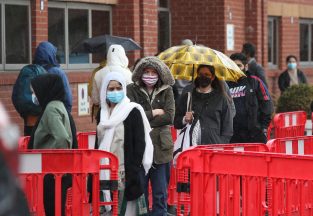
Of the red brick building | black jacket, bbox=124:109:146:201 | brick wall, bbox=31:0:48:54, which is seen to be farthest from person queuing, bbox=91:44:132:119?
brick wall, bbox=31:0:48:54

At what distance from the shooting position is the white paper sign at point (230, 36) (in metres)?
18.5

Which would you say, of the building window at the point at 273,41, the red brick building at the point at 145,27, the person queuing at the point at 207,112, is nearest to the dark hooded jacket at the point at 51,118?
the person queuing at the point at 207,112

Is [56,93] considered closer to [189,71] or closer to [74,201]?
[74,201]

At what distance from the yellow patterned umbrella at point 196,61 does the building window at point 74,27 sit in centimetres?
439

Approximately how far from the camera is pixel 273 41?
72.7 feet

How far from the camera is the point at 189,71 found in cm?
934

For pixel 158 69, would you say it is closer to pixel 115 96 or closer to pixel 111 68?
pixel 115 96

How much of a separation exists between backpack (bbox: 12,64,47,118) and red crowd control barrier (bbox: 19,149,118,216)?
2.70 m

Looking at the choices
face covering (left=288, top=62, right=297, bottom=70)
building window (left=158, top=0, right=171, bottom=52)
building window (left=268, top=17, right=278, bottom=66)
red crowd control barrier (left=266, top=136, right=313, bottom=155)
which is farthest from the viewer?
building window (left=268, top=17, right=278, bottom=66)

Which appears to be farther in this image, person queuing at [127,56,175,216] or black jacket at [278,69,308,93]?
black jacket at [278,69,308,93]

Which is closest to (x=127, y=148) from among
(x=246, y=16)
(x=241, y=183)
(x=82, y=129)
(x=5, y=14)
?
(x=241, y=183)

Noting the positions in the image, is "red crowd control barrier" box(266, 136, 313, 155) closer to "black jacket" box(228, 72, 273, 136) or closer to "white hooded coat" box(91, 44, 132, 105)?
"black jacket" box(228, 72, 273, 136)

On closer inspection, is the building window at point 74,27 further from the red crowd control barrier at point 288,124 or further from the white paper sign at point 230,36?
the white paper sign at point 230,36

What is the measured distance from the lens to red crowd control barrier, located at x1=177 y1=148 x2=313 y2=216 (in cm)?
569
